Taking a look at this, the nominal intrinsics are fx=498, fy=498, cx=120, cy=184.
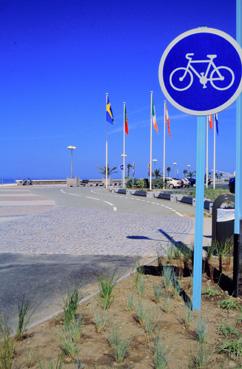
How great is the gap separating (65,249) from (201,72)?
629 centimetres

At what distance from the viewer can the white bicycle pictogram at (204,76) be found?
189 inches

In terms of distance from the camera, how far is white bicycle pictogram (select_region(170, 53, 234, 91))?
15.8 feet

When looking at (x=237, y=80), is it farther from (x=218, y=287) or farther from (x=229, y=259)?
(x=229, y=259)

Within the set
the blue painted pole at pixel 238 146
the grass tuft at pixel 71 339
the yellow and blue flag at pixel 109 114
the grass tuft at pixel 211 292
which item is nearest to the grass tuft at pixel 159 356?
the grass tuft at pixel 71 339

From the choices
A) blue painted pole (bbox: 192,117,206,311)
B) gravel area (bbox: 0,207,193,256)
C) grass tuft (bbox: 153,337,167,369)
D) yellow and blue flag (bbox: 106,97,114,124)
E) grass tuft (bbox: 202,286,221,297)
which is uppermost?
yellow and blue flag (bbox: 106,97,114,124)

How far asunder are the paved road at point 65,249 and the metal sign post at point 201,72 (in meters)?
2.70

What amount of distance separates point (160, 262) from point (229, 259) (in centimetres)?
107

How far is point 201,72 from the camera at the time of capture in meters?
4.86

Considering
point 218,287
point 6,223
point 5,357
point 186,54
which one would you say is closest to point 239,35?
point 186,54

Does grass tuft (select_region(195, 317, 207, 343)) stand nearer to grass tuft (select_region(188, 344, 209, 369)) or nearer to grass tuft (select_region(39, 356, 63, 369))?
grass tuft (select_region(188, 344, 209, 369))

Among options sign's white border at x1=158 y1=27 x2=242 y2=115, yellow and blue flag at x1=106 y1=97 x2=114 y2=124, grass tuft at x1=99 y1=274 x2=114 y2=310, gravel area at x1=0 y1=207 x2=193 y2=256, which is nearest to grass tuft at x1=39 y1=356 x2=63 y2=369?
grass tuft at x1=99 y1=274 x2=114 y2=310

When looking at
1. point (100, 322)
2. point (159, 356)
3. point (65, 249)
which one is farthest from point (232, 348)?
point (65, 249)

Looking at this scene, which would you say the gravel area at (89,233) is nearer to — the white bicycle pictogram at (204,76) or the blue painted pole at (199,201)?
the blue painted pole at (199,201)

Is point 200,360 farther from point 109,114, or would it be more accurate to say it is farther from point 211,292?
point 109,114
